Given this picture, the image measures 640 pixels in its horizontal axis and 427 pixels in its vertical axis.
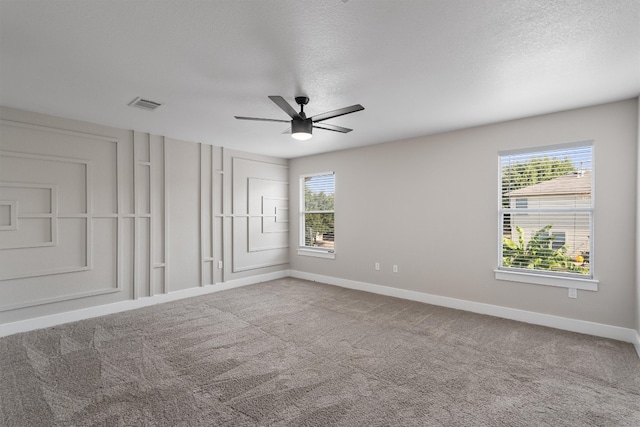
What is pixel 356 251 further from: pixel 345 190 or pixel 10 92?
pixel 10 92

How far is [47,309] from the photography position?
3.69 metres

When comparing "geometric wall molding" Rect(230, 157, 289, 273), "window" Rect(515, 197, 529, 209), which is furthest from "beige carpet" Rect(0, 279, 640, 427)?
"geometric wall molding" Rect(230, 157, 289, 273)

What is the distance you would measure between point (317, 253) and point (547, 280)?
144 inches

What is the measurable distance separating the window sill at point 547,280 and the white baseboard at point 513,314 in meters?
0.37

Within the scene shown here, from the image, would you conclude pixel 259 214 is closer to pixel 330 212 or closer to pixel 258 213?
pixel 258 213

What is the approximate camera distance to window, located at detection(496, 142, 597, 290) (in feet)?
11.5

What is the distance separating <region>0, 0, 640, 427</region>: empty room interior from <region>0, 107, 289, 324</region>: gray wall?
26mm

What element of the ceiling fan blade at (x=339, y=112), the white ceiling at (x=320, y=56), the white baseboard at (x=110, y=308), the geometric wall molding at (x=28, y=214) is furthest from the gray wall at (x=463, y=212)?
the geometric wall molding at (x=28, y=214)

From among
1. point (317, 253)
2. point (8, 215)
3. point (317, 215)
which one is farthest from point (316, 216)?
point (8, 215)

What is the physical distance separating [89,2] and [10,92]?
2130 millimetres

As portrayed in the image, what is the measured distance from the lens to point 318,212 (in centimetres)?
620

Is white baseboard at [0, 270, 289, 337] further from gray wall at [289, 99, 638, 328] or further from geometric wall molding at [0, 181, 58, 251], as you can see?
gray wall at [289, 99, 638, 328]

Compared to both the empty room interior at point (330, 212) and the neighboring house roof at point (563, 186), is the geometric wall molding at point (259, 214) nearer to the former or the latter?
the empty room interior at point (330, 212)

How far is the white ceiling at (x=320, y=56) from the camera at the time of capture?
5.98ft
